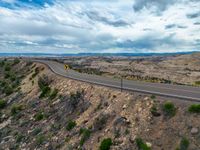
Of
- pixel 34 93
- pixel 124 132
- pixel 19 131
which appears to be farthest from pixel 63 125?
pixel 34 93

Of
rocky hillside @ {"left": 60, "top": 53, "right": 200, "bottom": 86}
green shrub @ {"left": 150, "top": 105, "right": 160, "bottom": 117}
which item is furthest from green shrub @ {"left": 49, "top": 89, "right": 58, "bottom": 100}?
green shrub @ {"left": 150, "top": 105, "right": 160, "bottom": 117}

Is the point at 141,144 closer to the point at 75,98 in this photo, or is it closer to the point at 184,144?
the point at 184,144

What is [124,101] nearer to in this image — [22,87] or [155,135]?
[155,135]

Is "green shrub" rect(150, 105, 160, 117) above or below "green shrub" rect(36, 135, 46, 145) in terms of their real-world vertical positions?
above

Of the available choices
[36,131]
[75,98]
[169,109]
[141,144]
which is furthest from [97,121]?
[36,131]

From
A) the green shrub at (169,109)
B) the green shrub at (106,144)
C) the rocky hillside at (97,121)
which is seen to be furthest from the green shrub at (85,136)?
the green shrub at (169,109)

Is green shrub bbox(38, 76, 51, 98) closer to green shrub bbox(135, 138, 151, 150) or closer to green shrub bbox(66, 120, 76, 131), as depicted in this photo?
green shrub bbox(66, 120, 76, 131)

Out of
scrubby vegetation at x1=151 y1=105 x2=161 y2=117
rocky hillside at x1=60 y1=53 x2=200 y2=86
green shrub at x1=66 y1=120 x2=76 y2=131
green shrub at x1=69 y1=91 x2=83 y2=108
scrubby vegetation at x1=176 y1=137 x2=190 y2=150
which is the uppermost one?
scrubby vegetation at x1=151 y1=105 x2=161 y2=117

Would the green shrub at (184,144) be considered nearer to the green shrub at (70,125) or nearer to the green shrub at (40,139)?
the green shrub at (70,125)
